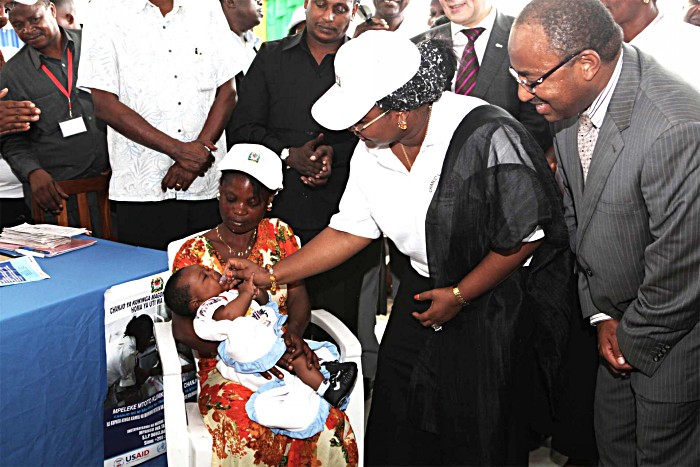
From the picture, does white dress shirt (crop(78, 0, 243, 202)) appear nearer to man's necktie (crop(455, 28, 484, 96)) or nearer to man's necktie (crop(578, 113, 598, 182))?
man's necktie (crop(455, 28, 484, 96))

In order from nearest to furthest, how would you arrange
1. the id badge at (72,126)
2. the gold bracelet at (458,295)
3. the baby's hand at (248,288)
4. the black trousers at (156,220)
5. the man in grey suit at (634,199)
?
the man in grey suit at (634,199)
the gold bracelet at (458,295)
the baby's hand at (248,288)
the black trousers at (156,220)
the id badge at (72,126)

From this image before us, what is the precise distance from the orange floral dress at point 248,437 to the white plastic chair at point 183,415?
1.1 inches

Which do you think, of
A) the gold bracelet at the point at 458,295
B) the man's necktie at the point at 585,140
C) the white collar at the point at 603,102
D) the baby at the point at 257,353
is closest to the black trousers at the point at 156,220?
the baby at the point at 257,353

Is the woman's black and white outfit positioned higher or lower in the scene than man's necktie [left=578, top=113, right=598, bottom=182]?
lower

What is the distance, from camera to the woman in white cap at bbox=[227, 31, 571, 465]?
6.21ft

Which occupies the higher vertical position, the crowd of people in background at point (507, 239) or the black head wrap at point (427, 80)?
the black head wrap at point (427, 80)

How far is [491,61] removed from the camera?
293 centimetres

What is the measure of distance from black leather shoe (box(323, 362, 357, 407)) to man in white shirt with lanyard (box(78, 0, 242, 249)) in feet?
4.37

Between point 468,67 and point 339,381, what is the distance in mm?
1531

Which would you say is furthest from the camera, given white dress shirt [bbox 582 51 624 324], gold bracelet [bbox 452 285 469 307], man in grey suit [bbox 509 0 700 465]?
gold bracelet [bbox 452 285 469 307]

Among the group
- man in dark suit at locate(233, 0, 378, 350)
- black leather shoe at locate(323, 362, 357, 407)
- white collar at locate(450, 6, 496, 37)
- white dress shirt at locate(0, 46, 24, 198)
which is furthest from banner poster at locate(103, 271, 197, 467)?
white dress shirt at locate(0, 46, 24, 198)

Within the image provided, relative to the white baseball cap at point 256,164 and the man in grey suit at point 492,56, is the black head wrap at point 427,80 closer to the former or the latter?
the white baseball cap at point 256,164

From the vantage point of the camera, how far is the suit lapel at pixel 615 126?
5.91 ft

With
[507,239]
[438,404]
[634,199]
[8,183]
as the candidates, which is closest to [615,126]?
[634,199]
